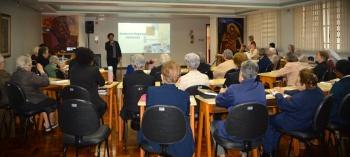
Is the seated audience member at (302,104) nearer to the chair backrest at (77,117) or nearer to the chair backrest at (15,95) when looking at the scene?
the chair backrest at (77,117)

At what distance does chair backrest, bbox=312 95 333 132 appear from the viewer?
3.31 m

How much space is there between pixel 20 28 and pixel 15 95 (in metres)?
5.55

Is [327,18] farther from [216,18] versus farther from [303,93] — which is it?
[303,93]

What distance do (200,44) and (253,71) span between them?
14.3m

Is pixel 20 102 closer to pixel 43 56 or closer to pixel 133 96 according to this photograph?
pixel 133 96

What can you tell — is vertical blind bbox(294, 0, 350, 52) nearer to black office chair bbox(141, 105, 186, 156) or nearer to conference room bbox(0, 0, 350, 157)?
conference room bbox(0, 0, 350, 157)

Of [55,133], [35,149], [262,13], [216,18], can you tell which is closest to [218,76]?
[55,133]

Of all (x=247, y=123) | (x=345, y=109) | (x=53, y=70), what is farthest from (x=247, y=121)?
(x=53, y=70)

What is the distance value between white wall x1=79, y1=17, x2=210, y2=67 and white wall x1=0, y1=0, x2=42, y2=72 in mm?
4282

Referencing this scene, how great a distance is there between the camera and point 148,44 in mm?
16359

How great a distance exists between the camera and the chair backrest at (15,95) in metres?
4.48

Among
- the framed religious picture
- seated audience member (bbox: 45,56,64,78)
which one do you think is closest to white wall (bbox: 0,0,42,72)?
the framed religious picture

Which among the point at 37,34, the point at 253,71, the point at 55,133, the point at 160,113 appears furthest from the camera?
the point at 37,34

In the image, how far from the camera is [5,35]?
779 cm
